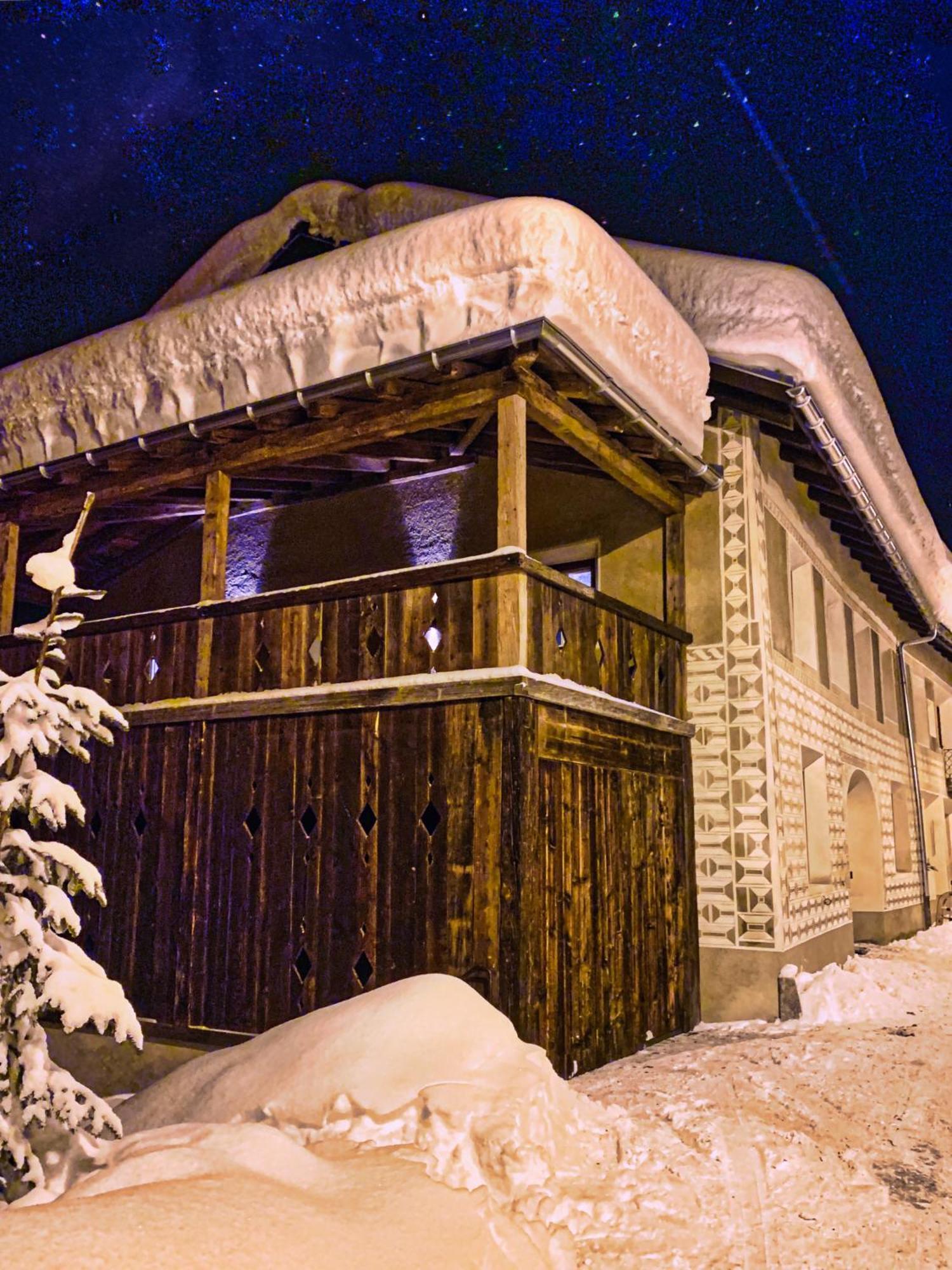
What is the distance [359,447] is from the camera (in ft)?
25.9

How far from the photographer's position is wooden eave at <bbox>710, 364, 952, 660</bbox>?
853 centimetres

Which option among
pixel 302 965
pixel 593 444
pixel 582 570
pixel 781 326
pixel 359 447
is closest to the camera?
pixel 302 965

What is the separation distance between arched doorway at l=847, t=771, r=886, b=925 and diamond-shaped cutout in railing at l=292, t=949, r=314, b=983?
898 centimetres

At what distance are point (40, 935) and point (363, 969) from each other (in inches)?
109

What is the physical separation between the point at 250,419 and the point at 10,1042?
15.5 feet

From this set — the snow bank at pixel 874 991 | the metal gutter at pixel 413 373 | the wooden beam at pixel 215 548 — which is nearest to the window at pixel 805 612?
the metal gutter at pixel 413 373

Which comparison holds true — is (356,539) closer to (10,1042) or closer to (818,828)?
(818,828)

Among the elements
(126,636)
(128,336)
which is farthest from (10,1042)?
(128,336)

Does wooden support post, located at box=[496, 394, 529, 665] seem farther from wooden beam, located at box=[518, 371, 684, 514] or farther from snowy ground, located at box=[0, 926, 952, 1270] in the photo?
snowy ground, located at box=[0, 926, 952, 1270]

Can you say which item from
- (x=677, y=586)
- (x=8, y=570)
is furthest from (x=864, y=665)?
(x=8, y=570)

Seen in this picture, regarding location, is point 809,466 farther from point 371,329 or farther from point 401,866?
point 401,866

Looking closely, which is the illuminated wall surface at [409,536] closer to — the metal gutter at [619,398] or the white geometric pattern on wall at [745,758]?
the white geometric pattern on wall at [745,758]

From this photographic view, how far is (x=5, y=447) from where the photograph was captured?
8.78 m

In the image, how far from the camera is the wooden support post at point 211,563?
25.7ft
